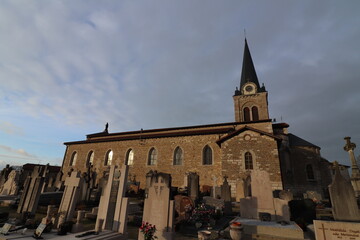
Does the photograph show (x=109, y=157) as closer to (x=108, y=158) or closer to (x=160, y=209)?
(x=108, y=158)

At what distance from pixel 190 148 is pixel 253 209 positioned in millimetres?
11460

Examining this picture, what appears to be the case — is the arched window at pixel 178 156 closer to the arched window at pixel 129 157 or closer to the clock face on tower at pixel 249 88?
the arched window at pixel 129 157

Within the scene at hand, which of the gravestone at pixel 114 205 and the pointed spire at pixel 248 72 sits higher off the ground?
the pointed spire at pixel 248 72

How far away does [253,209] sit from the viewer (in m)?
7.43

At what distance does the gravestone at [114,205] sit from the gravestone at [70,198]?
3.36 ft

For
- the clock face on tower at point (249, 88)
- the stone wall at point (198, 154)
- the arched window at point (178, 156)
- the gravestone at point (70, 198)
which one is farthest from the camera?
the clock face on tower at point (249, 88)

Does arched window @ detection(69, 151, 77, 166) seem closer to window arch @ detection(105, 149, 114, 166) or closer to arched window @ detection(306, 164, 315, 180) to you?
window arch @ detection(105, 149, 114, 166)

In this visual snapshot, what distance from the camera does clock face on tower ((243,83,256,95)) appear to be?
1083 inches

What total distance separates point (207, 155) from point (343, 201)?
533 inches

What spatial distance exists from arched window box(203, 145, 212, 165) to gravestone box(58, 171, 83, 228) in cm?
1292

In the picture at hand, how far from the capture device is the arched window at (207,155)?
17672 millimetres

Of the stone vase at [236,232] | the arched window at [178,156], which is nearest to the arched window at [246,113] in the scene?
the arched window at [178,156]

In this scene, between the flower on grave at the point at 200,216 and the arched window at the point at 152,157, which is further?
the arched window at the point at 152,157

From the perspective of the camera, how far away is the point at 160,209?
5348 mm
